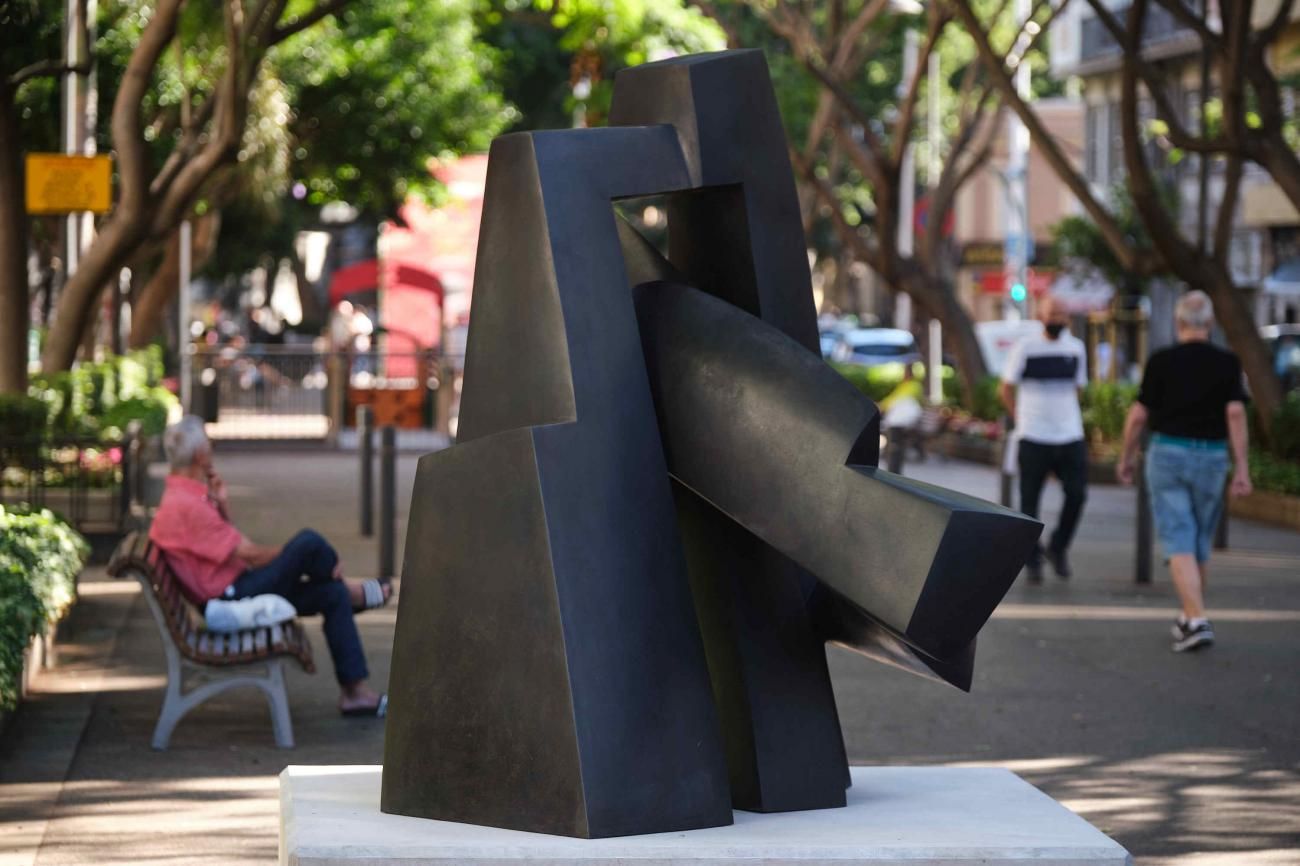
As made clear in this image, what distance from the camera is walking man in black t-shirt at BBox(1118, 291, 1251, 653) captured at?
1050 centimetres

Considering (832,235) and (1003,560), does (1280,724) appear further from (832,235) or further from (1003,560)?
(832,235)

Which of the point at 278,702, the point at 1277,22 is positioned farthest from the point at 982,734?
the point at 1277,22

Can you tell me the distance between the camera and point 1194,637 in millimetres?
10773

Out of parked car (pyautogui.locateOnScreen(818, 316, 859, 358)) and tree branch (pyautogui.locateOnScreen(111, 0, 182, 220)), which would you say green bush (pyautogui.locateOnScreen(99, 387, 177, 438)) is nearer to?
tree branch (pyautogui.locateOnScreen(111, 0, 182, 220))

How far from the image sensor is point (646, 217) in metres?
54.7

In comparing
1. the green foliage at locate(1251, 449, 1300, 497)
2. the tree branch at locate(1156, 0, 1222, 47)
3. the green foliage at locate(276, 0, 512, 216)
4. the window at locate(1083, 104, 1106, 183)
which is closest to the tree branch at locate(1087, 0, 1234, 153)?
the tree branch at locate(1156, 0, 1222, 47)

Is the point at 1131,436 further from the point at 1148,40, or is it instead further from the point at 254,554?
the point at 1148,40

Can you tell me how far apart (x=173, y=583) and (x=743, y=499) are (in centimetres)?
417

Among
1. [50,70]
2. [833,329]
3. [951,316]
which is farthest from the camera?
[833,329]

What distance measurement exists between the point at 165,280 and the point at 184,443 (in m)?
26.3

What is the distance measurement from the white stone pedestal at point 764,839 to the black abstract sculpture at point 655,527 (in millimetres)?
91

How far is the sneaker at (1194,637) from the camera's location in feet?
35.3

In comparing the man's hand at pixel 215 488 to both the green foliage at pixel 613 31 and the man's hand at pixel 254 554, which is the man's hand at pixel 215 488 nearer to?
the man's hand at pixel 254 554

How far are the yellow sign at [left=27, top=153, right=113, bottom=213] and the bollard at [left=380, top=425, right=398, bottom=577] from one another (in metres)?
3.26
